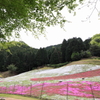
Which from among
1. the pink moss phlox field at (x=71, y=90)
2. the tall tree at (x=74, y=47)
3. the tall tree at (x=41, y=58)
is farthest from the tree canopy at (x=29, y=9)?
the tall tree at (x=41, y=58)

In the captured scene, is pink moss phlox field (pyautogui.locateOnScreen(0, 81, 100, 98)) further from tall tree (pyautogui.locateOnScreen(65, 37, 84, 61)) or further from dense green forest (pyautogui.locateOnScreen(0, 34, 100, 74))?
tall tree (pyautogui.locateOnScreen(65, 37, 84, 61))

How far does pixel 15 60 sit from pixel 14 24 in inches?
1694

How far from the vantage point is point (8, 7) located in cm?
283

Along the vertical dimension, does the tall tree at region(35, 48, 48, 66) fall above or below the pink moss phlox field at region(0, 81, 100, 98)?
above

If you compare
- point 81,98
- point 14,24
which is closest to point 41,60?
point 81,98

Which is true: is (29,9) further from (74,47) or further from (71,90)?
(74,47)

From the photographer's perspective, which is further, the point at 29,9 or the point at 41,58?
the point at 41,58

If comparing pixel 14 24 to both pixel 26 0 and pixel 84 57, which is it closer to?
pixel 26 0

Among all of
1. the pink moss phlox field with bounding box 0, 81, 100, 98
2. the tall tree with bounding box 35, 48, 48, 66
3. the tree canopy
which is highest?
the tree canopy

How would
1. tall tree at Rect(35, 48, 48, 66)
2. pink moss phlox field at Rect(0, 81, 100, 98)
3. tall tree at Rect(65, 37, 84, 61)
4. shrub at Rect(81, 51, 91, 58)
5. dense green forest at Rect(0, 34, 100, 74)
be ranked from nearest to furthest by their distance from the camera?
pink moss phlox field at Rect(0, 81, 100, 98) < shrub at Rect(81, 51, 91, 58) < tall tree at Rect(65, 37, 84, 61) < dense green forest at Rect(0, 34, 100, 74) < tall tree at Rect(35, 48, 48, 66)

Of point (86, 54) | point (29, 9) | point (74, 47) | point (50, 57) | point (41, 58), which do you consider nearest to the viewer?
point (29, 9)

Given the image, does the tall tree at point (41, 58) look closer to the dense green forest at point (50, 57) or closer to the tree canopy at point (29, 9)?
the dense green forest at point (50, 57)

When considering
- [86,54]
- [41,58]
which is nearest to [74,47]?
[86,54]

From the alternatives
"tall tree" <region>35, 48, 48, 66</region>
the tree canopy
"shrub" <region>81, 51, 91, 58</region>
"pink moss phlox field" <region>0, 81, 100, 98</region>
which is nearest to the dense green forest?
"tall tree" <region>35, 48, 48, 66</region>
